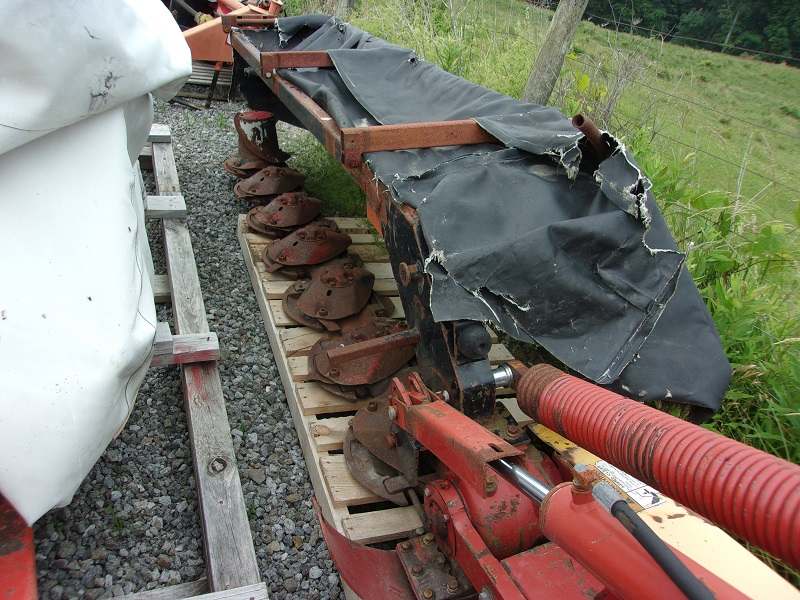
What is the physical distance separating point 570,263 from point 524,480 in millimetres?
817

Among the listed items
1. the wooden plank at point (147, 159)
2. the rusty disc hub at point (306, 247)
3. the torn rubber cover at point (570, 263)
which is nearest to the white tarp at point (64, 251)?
the torn rubber cover at point (570, 263)

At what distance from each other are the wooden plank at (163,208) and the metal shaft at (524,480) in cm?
300

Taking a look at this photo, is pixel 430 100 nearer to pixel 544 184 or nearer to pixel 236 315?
pixel 544 184

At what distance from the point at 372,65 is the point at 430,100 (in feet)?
1.88

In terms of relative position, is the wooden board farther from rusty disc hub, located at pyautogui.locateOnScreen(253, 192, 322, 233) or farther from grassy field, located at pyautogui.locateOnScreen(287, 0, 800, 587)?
grassy field, located at pyautogui.locateOnScreen(287, 0, 800, 587)

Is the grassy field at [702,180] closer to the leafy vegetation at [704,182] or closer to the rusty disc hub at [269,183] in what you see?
the leafy vegetation at [704,182]

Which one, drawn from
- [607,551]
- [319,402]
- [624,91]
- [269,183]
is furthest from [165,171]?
[607,551]

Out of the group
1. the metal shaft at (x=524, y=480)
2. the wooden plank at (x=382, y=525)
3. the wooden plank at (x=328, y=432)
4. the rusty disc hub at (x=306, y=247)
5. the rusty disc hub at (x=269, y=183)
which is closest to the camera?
the metal shaft at (x=524, y=480)

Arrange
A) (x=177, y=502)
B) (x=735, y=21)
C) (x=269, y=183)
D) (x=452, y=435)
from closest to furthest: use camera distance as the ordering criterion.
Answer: (x=452, y=435) → (x=177, y=502) → (x=269, y=183) → (x=735, y=21)

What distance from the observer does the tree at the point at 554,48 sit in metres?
4.59

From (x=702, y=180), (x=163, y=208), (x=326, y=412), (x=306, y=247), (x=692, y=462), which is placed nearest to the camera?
(x=692, y=462)

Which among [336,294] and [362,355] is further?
[336,294]

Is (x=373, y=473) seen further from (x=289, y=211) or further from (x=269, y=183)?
(x=269, y=183)

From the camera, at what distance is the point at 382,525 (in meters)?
2.27
